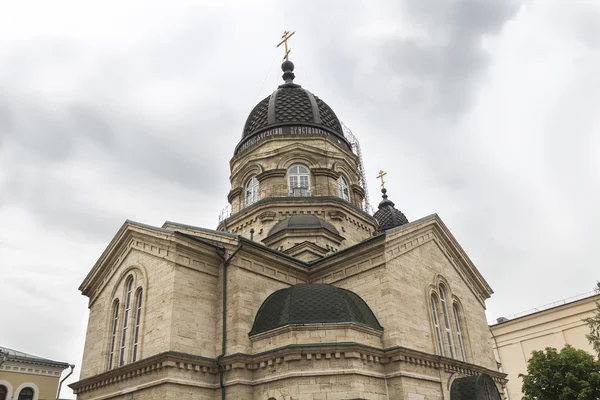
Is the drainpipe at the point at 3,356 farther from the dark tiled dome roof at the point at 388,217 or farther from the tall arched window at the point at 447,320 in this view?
the dark tiled dome roof at the point at 388,217

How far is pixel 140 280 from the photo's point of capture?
1452cm

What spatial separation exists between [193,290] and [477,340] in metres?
9.81

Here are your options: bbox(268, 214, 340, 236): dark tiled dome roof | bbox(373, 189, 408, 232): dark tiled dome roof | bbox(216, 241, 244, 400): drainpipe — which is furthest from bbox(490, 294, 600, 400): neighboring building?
bbox(216, 241, 244, 400): drainpipe

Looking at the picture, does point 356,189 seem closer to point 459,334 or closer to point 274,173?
point 274,173

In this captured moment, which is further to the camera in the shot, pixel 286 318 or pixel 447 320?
pixel 447 320

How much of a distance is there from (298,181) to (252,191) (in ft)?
7.31

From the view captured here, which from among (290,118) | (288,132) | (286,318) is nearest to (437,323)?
(286,318)

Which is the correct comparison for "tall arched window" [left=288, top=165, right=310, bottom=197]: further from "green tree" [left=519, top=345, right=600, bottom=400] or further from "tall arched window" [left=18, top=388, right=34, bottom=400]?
"tall arched window" [left=18, top=388, right=34, bottom=400]

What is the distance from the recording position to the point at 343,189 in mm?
22891

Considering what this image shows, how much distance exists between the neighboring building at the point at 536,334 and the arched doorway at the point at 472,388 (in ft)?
56.0

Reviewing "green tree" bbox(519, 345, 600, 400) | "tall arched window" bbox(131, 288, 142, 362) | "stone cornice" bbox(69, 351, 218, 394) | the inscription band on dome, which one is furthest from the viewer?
the inscription band on dome

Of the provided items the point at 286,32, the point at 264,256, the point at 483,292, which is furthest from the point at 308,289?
the point at 286,32

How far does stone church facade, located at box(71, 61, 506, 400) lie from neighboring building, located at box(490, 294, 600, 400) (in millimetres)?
13110

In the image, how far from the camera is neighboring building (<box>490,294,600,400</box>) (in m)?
28.1
